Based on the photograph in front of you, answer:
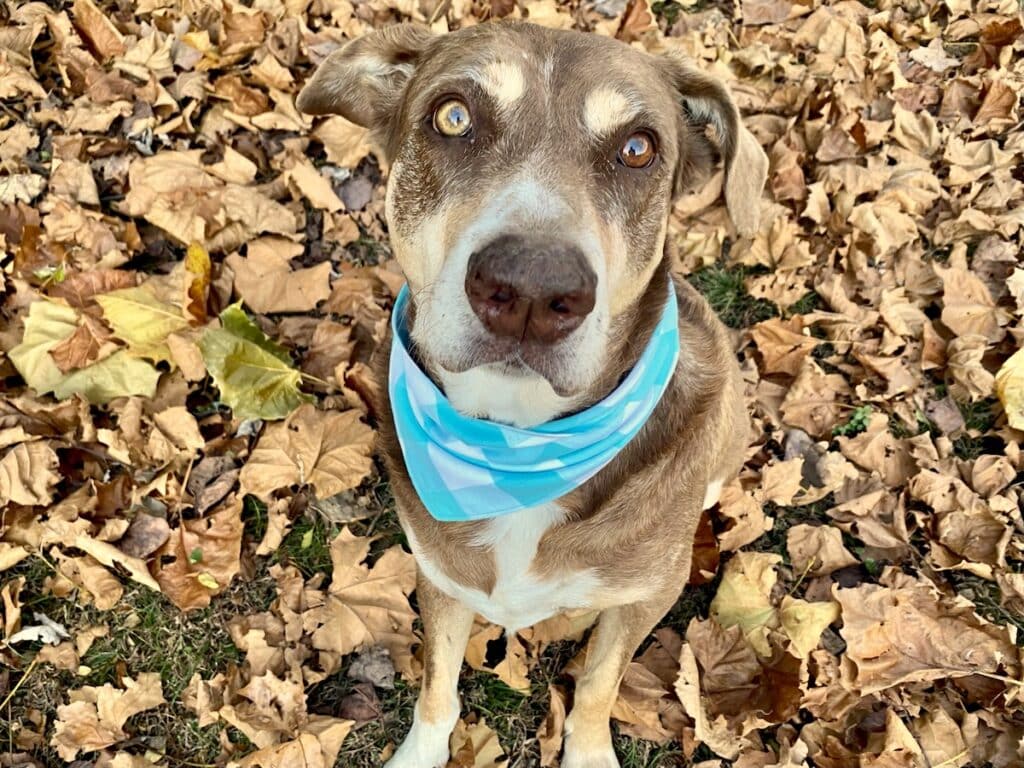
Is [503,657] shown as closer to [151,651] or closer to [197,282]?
[151,651]

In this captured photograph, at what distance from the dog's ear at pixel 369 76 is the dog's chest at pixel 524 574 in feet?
5.20

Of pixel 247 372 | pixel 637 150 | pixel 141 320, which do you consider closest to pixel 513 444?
pixel 637 150

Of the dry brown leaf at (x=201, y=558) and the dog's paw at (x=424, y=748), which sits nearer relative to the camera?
the dog's paw at (x=424, y=748)

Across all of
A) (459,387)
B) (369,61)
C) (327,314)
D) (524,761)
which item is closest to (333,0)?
(327,314)

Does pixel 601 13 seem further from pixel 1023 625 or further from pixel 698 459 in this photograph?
pixel 1023 625

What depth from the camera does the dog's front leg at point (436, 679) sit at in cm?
339

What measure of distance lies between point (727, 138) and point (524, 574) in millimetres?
1695

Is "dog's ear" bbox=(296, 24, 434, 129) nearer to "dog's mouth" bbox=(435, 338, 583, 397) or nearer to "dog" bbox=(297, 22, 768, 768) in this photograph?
"dog" bbox=(297, 22, 768, 768)

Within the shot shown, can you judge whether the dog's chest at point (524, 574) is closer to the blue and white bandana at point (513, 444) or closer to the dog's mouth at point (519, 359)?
the blue and white bandana at point (513, 444)

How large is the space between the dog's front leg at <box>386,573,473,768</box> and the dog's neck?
34.4 inches

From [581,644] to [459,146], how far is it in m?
2.33

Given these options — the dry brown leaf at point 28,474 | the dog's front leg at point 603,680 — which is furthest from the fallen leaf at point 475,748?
the dry brown leaf at point 28,474

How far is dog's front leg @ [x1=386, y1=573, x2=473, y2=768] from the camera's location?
11.1 ft

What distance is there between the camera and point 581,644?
3896 mm
